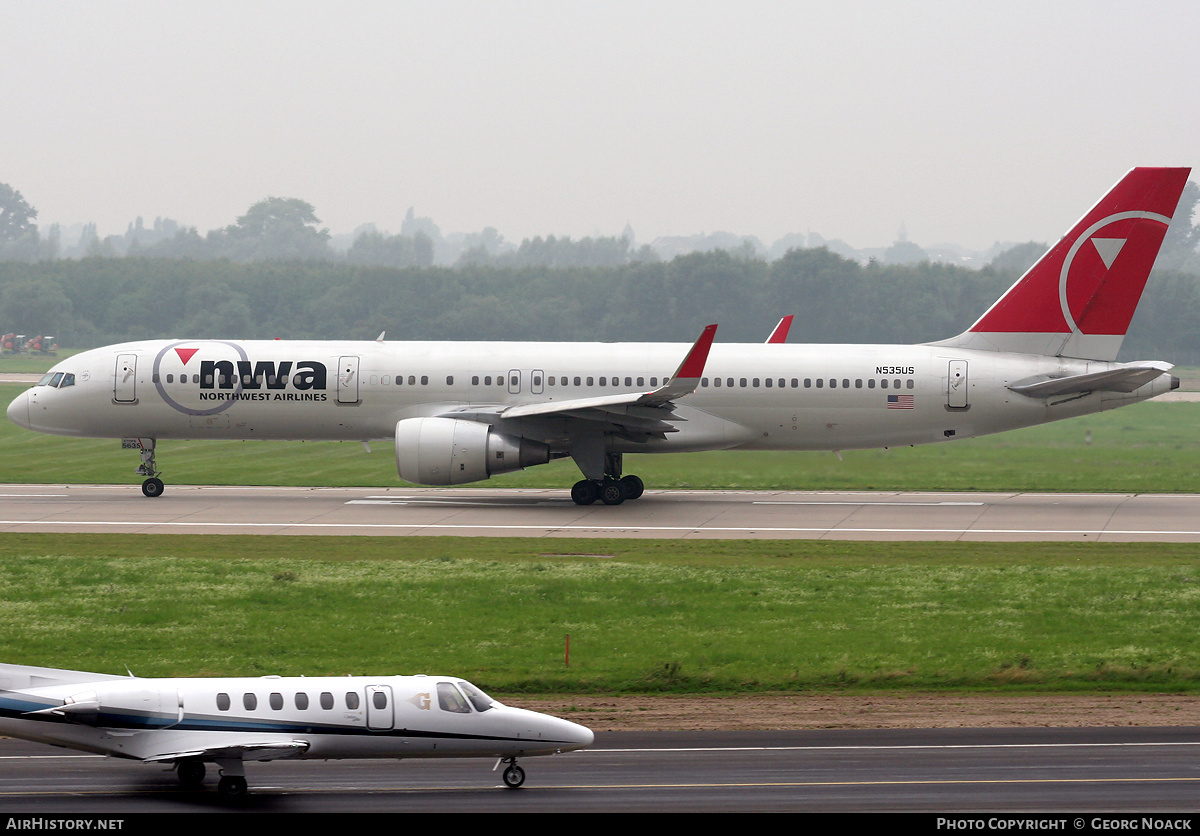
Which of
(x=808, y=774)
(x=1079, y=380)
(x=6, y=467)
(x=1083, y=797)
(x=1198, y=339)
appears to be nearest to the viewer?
(x=1083, y=797)

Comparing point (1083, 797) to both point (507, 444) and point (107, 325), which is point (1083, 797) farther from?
point (107, 325)

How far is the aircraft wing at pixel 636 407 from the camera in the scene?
1414 inches

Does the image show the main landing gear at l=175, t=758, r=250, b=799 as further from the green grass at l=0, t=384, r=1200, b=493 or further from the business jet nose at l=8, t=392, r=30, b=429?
the business jet nose at l=8, t=392, r=30, b=429

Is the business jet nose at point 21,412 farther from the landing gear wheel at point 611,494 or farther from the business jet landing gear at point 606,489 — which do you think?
the landing gear wheel at point 611,494

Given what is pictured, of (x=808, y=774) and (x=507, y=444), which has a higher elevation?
(x=507, y=444)

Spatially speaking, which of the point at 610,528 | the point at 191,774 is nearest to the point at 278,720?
the point at 191,774

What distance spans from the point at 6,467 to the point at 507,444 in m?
23.2

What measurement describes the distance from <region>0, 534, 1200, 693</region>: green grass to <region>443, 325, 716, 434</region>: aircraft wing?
17.0 ft

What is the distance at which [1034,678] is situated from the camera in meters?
22.4

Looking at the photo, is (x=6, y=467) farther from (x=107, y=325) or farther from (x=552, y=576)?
(x=107, y=325)
